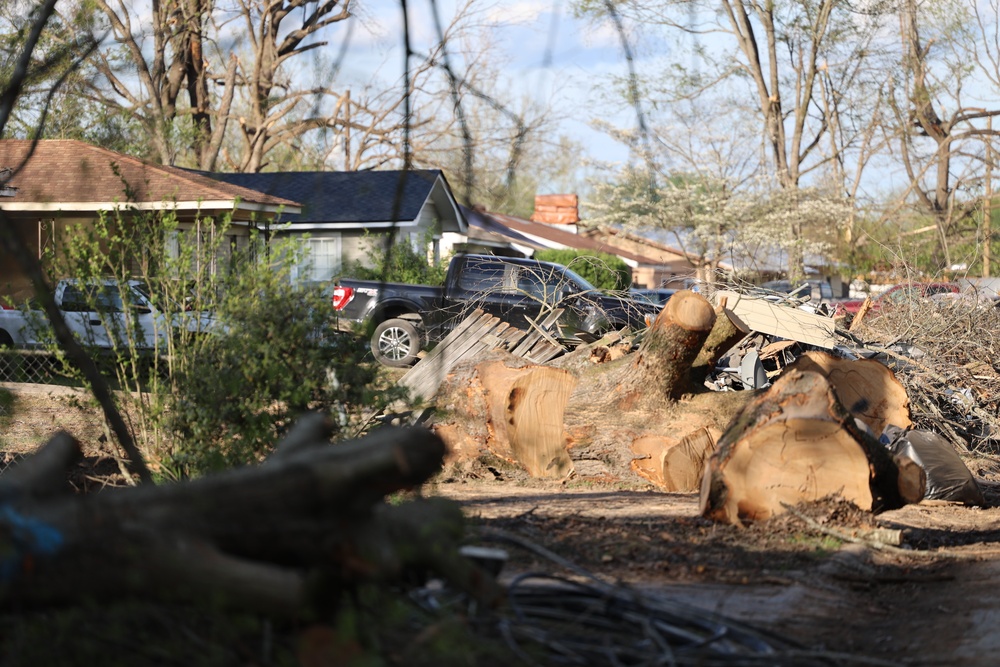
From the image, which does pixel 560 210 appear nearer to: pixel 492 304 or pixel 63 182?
pixel 492 304

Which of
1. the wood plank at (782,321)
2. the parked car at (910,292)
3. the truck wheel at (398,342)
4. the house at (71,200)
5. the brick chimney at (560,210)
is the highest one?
the brick chimney at (560,210)

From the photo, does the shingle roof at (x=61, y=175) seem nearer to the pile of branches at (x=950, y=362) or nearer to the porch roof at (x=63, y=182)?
the porch roof at (x=63, y=182)

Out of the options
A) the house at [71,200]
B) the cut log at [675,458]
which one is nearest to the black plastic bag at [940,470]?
the cut log at [675,458]

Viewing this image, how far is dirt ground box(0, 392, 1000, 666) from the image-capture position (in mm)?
4289

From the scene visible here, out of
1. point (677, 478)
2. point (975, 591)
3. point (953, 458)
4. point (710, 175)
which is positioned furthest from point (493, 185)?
point (710, 175)

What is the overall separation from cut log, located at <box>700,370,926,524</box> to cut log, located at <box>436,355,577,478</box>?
2.36 metres

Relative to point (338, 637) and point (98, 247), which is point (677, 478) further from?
point (338, 637)

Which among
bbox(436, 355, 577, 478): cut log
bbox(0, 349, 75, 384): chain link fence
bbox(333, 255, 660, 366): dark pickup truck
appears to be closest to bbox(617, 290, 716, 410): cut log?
bbox(436, 355, 577, 478): cut log

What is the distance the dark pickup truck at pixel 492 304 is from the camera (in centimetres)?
1147

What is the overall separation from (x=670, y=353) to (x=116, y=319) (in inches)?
165

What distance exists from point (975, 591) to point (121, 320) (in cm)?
564

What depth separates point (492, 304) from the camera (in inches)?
523

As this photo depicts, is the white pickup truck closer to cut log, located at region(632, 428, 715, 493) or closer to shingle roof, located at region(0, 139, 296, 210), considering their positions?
shingle roof, located at region(0, 139, 296, 210)

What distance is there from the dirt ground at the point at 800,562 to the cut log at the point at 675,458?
41 centimetres
